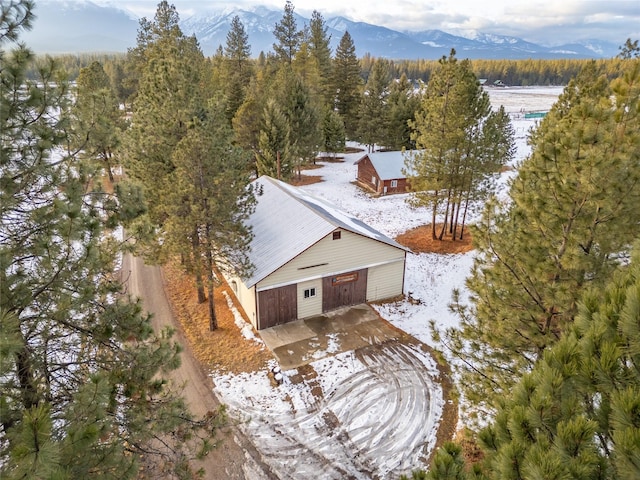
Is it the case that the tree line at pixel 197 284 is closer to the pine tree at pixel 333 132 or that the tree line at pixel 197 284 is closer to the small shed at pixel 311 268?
the small shed at pixel 311 268

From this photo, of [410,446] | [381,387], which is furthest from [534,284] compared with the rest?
[381,387]

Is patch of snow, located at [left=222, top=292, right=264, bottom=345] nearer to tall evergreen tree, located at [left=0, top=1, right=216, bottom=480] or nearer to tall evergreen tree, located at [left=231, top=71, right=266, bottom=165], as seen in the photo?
tall evergreen tree, located at [left=0, top=1, right=216, bottom=480]

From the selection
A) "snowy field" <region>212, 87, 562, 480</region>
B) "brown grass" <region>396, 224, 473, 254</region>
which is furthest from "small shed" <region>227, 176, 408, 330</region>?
"brown grass" <region>396, 224, 473, 254</region>

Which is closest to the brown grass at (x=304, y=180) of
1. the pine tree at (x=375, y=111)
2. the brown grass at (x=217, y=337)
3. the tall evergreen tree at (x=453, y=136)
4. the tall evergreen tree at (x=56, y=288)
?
the pine tree at (x=375, y=111)

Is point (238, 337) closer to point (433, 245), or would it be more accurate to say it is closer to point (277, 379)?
point (277, 379)

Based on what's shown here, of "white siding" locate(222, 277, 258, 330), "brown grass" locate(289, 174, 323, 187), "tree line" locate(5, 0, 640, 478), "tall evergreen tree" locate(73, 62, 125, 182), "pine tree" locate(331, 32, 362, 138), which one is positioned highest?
"pine tree" locate(331, 32, 362, 138)
